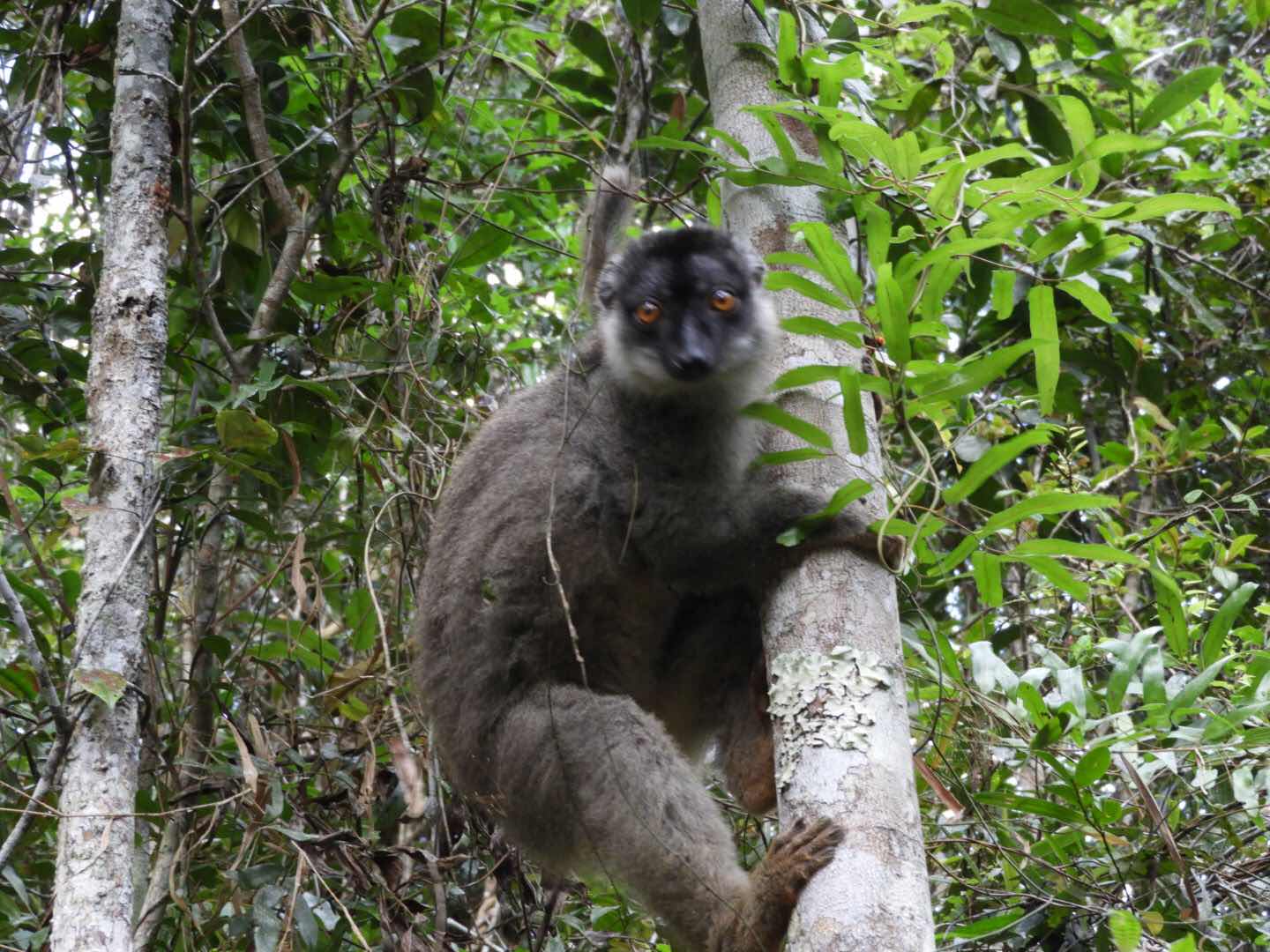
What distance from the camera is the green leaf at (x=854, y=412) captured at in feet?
11.4

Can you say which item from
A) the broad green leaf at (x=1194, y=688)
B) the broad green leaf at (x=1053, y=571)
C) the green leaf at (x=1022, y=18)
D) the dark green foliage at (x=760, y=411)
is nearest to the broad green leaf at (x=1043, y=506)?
the dark green foliage at (x=760, y=411)

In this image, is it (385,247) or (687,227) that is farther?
Result: (385,247)

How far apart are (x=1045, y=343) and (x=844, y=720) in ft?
4.06

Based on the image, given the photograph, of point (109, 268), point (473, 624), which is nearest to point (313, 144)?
point (109, 268)

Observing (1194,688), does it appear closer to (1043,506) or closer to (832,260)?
(1043,506)

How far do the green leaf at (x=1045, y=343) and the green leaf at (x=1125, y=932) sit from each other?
1550 mm

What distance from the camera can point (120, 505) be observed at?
13.4 ft

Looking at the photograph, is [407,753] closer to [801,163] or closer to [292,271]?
[292,271]

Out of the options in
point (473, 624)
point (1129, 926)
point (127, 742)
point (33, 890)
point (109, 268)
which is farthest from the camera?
point (33, 890)

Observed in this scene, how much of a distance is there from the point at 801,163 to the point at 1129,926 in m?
2.58

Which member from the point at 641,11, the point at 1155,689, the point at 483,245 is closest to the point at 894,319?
the point at 1155,689

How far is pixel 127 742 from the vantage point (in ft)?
12.9

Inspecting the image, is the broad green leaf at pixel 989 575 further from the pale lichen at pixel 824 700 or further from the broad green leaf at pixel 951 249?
the broad green leaf at pixel 951 249

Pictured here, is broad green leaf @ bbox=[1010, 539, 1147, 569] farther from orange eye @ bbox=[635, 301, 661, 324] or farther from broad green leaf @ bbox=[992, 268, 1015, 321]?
orange eye @ bbox=[635, 301, 661, 324]
